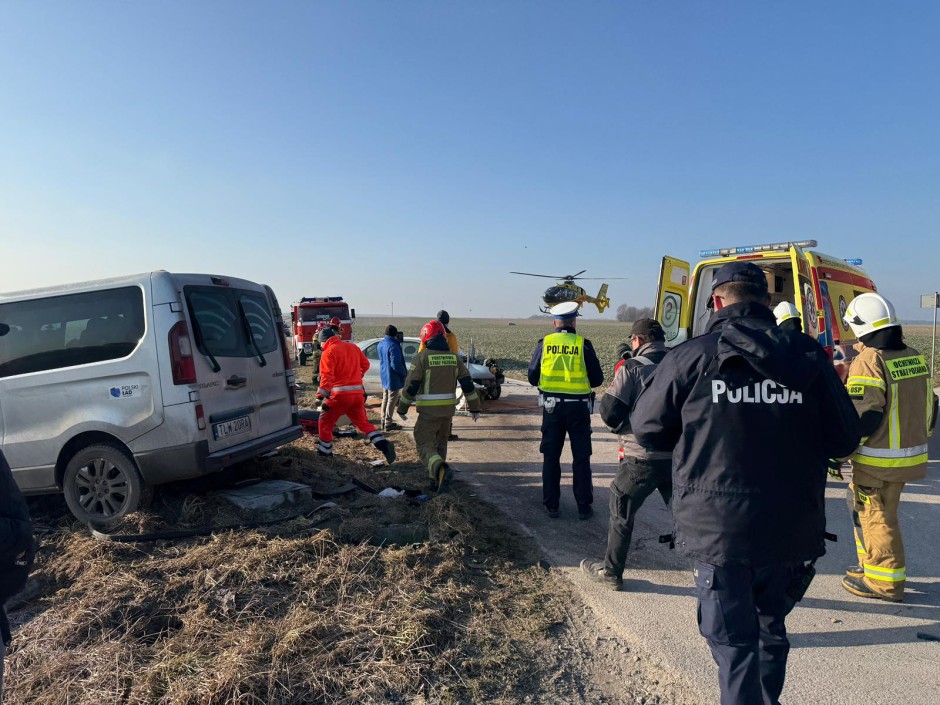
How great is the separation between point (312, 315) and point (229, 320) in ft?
52.1

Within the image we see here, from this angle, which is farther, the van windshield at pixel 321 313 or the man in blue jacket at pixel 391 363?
the van windshield at pixel 321 313

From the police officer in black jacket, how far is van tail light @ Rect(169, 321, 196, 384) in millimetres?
3803

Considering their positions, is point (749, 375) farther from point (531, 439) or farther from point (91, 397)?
point (531, 439)

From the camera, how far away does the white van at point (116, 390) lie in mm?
4641

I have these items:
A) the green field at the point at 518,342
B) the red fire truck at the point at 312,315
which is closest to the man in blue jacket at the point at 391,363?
the green field at the point at 518,342

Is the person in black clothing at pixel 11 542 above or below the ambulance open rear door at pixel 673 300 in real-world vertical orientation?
below

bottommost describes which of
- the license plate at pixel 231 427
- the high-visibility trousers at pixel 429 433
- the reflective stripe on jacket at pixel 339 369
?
the high-visibility trousers at pixel 429 433

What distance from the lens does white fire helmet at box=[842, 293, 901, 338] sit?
3725mm

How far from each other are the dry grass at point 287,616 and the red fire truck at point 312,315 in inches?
636

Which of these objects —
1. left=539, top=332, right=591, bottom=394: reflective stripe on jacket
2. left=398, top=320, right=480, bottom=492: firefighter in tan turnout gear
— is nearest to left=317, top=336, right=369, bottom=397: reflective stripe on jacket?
left=398, top=320, right=480, bottom=492: firefighter in tan turnout gear

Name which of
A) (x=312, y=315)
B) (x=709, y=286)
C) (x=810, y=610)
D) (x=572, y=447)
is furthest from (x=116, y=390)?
(x=312, y=315)

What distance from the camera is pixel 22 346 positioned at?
498 cm

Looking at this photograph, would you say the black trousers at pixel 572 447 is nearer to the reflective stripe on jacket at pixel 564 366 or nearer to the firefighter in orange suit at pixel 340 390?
the reflective stripe on jacket at pixel 564 366

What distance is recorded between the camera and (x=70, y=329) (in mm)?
4902
